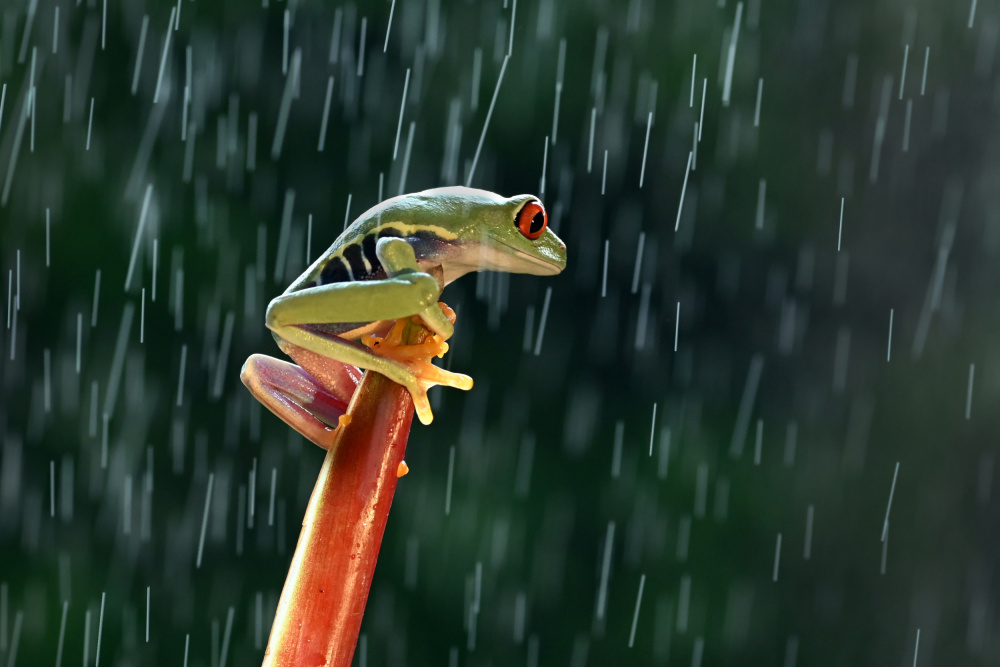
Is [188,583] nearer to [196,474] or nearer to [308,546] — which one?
[196,474]

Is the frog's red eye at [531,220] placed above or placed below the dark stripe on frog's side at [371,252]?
above

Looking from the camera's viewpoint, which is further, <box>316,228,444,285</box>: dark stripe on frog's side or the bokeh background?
the bokeh background

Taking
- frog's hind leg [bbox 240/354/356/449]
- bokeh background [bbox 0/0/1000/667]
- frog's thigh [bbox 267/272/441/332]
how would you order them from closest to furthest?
frog's thigh [bbox 267/272/441/332] → frog's hind leg [bbox 240/354/356/449] → bokeh background [bbox 0/0/1000/667]

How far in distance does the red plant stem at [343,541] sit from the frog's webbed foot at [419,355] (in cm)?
2

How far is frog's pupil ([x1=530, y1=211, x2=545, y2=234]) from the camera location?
3.33ft

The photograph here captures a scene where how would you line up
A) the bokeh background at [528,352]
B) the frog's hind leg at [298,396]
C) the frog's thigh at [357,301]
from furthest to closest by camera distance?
the bokeh background at [528,352] → the frog's hind leg at [298,396] → the frog's thigh at [357,301]

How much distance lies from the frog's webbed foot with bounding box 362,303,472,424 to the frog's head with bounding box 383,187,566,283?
71 mm

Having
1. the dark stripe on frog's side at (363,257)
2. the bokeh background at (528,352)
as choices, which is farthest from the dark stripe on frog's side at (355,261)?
the bokeh background at (528,352)

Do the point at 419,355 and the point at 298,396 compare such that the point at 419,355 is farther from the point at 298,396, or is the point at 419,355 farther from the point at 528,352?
the point at 528,352


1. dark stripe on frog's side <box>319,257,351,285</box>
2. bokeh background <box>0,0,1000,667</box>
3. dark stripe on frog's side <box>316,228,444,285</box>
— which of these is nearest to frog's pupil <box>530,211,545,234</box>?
dark stripe on frog's side <box>316,228,444,285</box>

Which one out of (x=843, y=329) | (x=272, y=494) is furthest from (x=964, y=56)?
(x=272, y=494)

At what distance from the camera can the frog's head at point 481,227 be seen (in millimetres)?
1003

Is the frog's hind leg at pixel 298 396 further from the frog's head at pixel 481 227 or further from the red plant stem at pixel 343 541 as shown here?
the frog's head at pixel 481 227

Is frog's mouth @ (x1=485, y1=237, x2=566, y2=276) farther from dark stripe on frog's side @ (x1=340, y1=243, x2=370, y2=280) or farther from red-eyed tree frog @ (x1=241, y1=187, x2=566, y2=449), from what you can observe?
dark stripe on frog's side @ (x1=340, y1=243, x2=370, y2=280)
